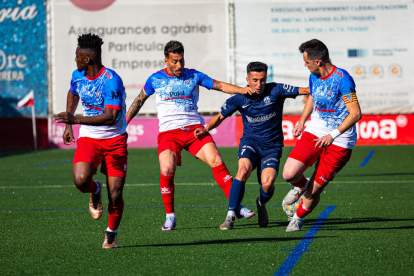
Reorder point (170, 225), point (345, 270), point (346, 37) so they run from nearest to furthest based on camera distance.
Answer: point (345, 270)
point (170, 225)
point (346, 37)

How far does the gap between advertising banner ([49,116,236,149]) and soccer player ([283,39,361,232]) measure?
50.0 ft

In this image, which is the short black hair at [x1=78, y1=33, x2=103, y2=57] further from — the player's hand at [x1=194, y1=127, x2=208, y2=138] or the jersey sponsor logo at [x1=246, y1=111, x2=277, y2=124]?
the jersey sponsor logo at [x1=246, y1=111, x2=277, y2=124]

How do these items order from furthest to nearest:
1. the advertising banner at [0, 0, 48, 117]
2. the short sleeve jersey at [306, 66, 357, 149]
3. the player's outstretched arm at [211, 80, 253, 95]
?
the advertising banner at [0, 0, 48, 117], the player's outstretched arm at [211, 80, 253, 95], the short sleeve jersey at [306, 66, 357, 149]

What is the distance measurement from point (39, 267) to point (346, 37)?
64.0 feet

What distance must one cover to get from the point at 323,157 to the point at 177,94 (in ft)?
6.00

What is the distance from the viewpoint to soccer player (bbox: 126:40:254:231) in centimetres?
676

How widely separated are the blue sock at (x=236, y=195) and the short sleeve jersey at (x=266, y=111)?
0.58m

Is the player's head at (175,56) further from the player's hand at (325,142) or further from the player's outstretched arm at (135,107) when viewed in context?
the player's hand at (325,142)

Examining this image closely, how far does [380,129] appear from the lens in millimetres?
21484

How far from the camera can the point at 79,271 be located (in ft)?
15.4


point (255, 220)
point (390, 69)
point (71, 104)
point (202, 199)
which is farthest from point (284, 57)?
point (71, 104)

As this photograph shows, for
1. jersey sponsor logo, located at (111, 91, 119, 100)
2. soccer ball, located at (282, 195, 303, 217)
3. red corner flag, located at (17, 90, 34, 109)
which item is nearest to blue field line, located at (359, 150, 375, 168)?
soccer ball, located at (282, 195, 303, 217)

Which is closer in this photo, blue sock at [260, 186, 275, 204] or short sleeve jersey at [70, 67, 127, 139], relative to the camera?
short sleeve jersey at [70, 67, 127, 139]

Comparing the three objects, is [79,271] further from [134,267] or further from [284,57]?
[284,57]
